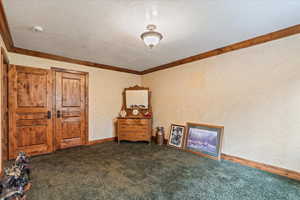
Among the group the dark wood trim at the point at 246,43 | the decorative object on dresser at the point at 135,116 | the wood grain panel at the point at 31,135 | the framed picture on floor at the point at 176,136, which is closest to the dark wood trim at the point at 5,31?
the wood grain panel at the point at 31,135

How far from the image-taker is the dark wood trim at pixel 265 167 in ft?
7.52

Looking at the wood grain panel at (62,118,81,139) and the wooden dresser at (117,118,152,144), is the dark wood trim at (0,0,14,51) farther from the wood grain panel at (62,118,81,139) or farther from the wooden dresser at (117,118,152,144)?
the wooden dresser at (117,118,152,144)

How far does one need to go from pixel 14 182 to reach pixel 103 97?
304 centimetres

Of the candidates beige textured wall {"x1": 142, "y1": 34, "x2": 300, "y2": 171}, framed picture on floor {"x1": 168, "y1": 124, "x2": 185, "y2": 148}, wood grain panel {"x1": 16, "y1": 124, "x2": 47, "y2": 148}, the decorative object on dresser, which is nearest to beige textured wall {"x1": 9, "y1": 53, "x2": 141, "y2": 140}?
the decorative object on dresser

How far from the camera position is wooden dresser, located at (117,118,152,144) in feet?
14.3

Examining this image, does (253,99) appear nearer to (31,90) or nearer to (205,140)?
(205,140)

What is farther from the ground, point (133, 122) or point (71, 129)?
point (133, 122)

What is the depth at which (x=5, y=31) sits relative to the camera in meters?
2.37

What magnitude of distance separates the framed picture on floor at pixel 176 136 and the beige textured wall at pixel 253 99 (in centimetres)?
29

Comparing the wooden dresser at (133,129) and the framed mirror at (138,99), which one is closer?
the wooden dresser at (133,129)

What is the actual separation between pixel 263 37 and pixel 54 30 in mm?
3692

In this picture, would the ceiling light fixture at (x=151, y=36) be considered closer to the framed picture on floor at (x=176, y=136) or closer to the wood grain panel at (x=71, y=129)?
the framed picture on floor at (x=176, y=136)

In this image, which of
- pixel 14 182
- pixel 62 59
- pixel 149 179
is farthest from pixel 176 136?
pixel 62 59

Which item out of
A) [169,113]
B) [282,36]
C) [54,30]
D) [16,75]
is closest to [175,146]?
[169,113]
